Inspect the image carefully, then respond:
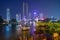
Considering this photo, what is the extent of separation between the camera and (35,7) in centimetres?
256

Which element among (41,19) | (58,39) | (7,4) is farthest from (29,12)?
(58,39)

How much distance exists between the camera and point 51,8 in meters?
2.57

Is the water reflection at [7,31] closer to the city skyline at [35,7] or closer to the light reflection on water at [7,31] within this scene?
the light reflection on water at [7,31]

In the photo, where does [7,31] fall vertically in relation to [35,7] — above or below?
below

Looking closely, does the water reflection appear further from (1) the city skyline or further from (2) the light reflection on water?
(1) the city skyline

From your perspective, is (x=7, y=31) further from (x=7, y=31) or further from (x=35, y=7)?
(x=35, y=7)

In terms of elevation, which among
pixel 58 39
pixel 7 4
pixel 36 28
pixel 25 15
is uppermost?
pixel 7 4

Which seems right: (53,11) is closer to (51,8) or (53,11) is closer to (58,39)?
(51,8)

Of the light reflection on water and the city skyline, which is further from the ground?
the city skyline

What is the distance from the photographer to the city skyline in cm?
251

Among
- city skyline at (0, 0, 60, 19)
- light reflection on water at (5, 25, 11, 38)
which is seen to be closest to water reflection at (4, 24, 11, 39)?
light reflection on water at (5, 25, 11, 38)

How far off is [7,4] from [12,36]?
0.55m

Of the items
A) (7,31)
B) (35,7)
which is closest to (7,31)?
(7,31)

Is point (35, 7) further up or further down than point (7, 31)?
further up
